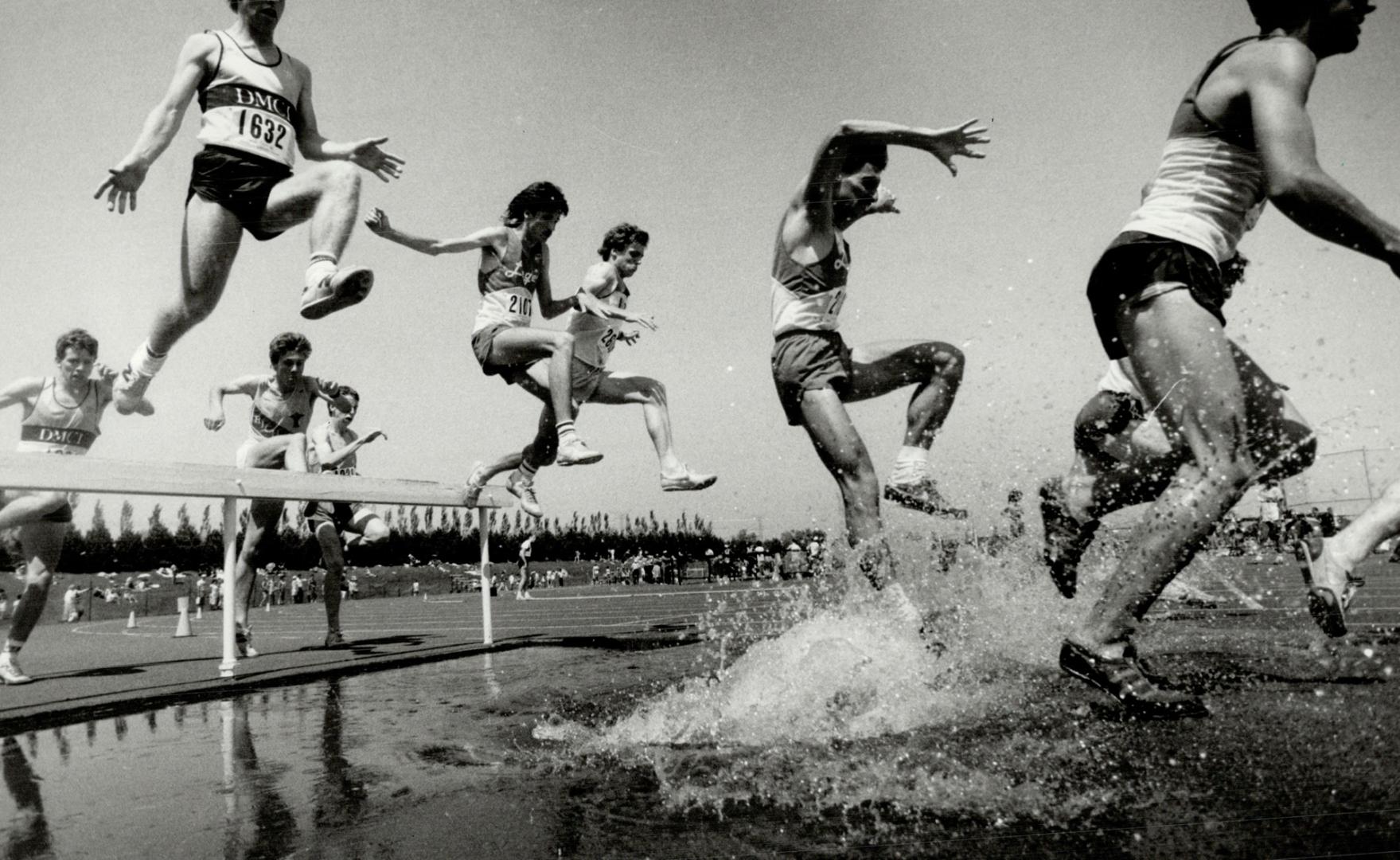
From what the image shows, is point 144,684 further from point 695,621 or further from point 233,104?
point 695,621

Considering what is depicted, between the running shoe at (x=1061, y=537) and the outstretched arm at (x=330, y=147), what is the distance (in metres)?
3.33

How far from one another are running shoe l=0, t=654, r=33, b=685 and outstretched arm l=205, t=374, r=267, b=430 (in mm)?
1816

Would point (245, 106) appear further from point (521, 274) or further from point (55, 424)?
point (55, 424)

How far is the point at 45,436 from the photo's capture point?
495 cm

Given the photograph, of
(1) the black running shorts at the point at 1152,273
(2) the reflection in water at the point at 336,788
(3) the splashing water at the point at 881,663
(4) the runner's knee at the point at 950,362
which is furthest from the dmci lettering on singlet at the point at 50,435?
(1) the black running shorts at the point at 1152,273

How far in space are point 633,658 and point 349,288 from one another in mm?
2277

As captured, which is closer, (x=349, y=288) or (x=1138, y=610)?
(x=1138, y=610)

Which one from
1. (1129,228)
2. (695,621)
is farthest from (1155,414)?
(695,621)

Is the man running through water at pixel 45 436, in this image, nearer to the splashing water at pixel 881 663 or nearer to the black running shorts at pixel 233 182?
the black running shorts at pixel 233 182

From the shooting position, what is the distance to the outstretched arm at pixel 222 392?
6.18 meters

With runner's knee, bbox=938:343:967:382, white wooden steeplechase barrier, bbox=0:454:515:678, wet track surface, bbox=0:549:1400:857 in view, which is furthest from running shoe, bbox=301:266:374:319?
runner's knee, bbox=938:343:967:382

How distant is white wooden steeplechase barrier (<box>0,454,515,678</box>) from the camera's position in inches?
134

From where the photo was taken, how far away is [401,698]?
3473 mm

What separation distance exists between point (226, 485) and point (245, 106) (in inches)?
73.6
